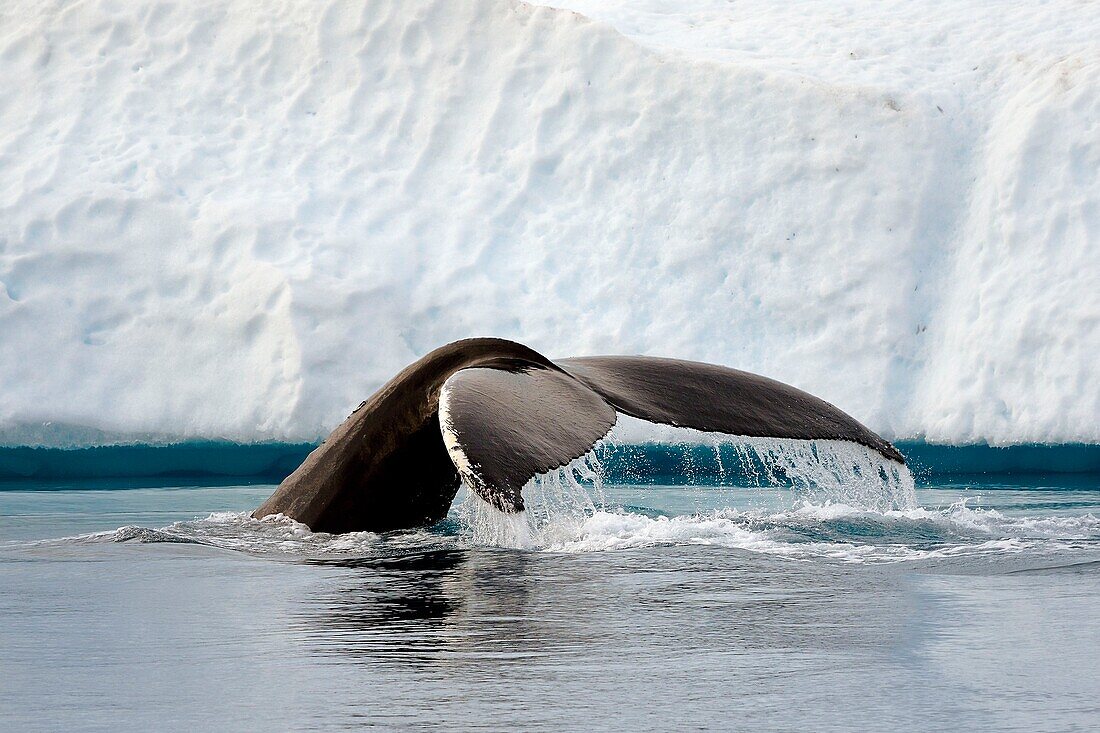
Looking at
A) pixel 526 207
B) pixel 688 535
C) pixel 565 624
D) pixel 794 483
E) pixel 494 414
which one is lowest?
pixel 565 624

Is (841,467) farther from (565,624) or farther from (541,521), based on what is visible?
(565,624)

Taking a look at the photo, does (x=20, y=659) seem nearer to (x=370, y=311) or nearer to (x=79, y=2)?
(x=370, y=311)

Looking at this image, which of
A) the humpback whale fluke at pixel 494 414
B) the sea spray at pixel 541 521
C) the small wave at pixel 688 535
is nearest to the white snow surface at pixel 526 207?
the small wave at pixel 688 535

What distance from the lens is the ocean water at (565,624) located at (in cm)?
260

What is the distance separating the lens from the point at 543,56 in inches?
528

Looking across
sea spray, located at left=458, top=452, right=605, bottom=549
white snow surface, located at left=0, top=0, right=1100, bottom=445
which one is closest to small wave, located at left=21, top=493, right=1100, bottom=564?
sea spray, located at left=458, top=452, right=605, bottom=549

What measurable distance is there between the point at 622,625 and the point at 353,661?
0.76m

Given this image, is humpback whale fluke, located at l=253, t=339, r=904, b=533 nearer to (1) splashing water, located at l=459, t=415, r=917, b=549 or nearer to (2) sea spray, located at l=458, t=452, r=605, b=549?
(1) splashing water, located at l=459, t=415, r=917, b=549

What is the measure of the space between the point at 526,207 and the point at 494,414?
8299 mm

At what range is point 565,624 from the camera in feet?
11.5

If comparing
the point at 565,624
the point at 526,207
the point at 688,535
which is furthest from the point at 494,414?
the point at 526,207

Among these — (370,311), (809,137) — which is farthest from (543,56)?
(370,311)

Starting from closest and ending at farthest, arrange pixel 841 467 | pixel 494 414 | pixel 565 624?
pixel 565 624
pixel 494 414
pixel 841 467

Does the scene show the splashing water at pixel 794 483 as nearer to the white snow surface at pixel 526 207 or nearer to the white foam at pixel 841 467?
the white foam at pixel 841 467
